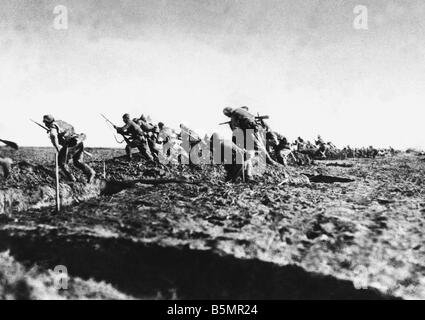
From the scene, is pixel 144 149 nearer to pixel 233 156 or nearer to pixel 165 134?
pixel 165 134

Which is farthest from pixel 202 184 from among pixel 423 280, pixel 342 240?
pixel 423 280

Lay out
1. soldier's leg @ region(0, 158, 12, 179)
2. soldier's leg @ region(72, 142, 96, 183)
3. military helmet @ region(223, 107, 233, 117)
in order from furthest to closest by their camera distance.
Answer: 1. military helmet @ region(223, 107, 233, 117)
2. soldier's leg @ region(72, 142, 96, 183)
3. soldier's leg @ region(0, 158, 12, 179)

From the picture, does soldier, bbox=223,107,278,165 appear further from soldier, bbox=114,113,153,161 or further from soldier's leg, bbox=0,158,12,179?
soldier's leg, bbox=0,158,12,179

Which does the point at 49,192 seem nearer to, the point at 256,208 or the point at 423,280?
the point at 256,208

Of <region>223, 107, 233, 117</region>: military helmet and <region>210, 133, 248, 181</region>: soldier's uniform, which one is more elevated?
<region>223, 107, 233, 117</region>: military helmet

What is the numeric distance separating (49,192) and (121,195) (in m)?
1.68

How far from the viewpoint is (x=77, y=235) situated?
486 centimetres

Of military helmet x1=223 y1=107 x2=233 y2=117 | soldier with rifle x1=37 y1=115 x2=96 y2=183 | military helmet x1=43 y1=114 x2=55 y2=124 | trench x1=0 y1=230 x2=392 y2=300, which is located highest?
military helmet x1=223 y1=107 x2=233 y2=117

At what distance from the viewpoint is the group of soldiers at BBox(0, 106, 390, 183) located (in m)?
8.07

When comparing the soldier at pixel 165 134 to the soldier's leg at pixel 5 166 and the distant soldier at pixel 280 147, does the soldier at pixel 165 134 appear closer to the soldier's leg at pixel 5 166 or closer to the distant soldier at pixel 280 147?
the distant soldier at pixel 280 147

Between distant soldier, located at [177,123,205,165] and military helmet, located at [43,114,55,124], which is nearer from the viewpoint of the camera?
military helmet, located at [43,114,55,124]

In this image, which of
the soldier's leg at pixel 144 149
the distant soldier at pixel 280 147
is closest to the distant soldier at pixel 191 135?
the soldier's leg at pixel 144 149

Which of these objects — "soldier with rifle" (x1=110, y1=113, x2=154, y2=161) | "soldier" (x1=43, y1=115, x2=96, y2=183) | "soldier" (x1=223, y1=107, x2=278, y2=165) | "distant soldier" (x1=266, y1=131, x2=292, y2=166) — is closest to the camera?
"soldier" (x1=43, y1=115, x2=96, y2=183)

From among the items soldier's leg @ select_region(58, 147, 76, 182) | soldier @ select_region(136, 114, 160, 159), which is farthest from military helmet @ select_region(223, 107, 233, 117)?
soldier's leg @ select_region(58, 147, 76, 182)
